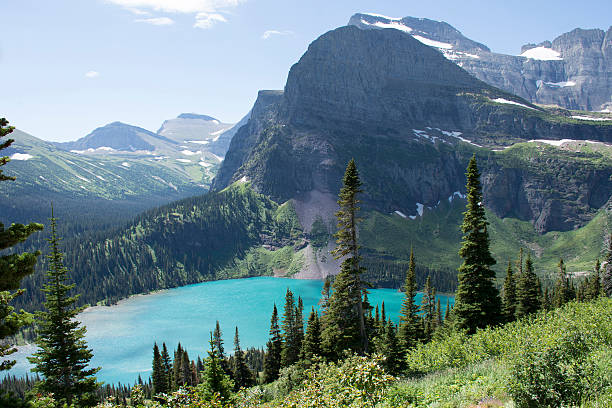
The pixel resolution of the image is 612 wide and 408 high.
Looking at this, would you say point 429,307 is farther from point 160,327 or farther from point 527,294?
point 160,327

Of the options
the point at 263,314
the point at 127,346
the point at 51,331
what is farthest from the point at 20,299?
the point at 51,331

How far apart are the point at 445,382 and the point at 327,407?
682 centimetres

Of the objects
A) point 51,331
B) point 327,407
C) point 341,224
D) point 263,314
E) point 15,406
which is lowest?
point 263,314

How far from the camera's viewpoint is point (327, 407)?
511 inches

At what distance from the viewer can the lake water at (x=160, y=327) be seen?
401ft

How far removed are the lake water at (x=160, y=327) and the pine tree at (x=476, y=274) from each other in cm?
10348

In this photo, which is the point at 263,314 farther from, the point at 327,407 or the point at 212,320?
the point at 327,407

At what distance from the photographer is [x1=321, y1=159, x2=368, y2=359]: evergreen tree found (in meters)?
32.9

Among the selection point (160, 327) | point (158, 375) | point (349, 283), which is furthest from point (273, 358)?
point (160, 327)

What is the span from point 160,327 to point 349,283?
143 meters

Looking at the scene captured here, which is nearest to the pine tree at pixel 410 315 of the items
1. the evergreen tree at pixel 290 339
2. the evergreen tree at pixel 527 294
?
the evergreen tree at pixel 527 294

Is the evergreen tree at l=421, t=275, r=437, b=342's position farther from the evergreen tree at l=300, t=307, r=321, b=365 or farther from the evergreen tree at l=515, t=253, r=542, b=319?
the evergreen tree at l=300, t=307, r=321, b=365

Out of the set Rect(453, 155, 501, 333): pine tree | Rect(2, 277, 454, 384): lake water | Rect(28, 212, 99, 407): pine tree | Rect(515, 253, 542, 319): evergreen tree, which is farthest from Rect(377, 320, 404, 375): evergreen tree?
Rect(2, 277, 454, 384): lake water

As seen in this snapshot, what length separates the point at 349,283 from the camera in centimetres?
3388
